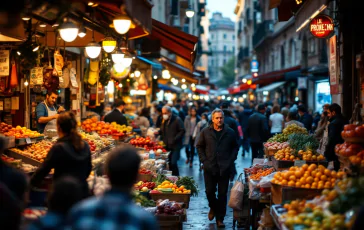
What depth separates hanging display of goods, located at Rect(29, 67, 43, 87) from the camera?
13.1 m

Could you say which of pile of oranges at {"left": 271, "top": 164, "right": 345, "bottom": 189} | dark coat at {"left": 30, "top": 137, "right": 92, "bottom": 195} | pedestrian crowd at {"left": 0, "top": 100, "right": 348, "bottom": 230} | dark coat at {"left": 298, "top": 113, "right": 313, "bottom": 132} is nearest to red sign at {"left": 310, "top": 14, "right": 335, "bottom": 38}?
pedestrian crowd at {"left": 0, "top": 100, "right": 348, "bottom": 230}

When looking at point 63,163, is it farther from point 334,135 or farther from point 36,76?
point 36,76

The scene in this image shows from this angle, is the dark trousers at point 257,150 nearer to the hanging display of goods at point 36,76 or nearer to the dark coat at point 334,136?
the dark coat at point 334,136

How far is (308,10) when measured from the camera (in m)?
13.0

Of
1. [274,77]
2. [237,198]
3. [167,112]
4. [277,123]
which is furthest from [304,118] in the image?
[274,77]

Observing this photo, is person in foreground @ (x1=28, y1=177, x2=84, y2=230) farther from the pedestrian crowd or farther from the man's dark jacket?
the man's dark jacket

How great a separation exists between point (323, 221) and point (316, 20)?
30.9 ft

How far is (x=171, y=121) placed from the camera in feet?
58.4

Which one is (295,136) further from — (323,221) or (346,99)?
(323,221)

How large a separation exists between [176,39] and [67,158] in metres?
8.71

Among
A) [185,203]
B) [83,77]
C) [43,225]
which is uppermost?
[83,77]

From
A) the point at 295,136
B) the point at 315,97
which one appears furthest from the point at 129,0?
the point at 315,97

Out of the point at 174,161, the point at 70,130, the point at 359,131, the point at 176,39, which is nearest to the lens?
the point at 70,130

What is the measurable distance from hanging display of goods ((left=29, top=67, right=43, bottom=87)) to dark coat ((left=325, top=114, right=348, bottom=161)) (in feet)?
17.6
